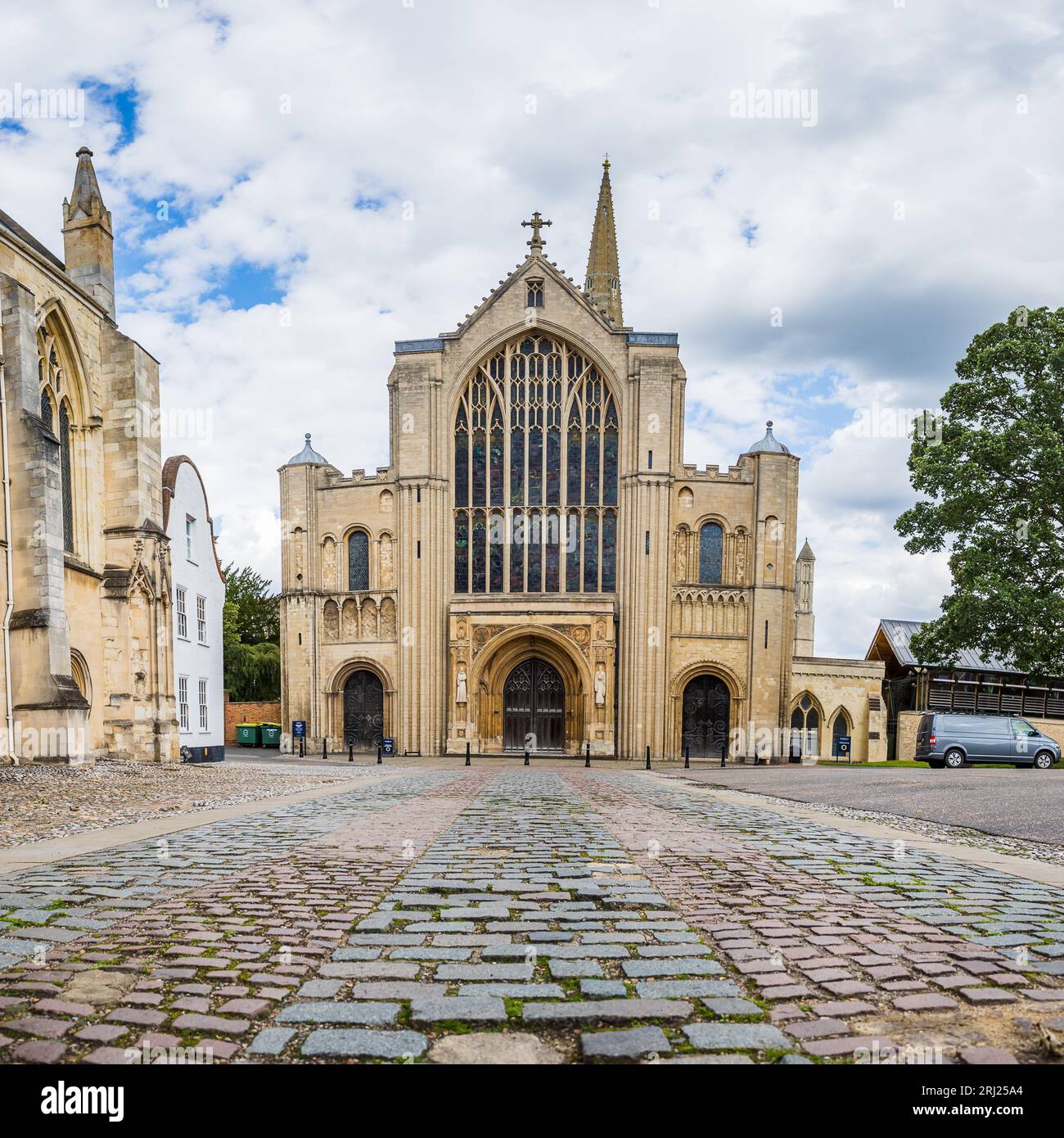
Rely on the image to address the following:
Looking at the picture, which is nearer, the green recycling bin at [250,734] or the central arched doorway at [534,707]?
the central arched doorway at [534,707]

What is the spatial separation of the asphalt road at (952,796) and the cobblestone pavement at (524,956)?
3381 mm

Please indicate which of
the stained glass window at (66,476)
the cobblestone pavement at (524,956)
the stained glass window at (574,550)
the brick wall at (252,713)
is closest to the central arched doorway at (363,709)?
the stained glass window at (574,550)

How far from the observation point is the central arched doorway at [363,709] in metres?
37.6

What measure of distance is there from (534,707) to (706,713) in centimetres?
691

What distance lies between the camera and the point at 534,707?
37.5 m

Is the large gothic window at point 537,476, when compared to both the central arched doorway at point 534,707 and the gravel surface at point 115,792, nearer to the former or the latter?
the central arched doorway at point 534,707

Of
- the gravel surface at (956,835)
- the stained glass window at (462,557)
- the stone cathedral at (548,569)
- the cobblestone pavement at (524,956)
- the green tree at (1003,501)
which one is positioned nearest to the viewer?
the cobblestone pavement at (524,956)

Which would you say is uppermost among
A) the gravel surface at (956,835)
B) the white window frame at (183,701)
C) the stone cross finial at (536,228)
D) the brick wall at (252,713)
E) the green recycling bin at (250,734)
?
the stone cross finial at (536,228)

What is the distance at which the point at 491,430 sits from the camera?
124ft

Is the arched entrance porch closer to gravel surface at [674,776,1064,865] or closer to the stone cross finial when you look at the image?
the stone cross finial

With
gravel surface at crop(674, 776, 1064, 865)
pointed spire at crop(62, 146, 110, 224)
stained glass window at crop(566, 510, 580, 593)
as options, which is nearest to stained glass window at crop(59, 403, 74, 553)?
pointed spire at crop(62, 146, 110, 224)

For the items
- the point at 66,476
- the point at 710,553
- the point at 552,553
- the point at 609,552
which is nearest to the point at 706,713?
the point at 710,553

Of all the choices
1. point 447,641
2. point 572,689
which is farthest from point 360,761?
point 572,689

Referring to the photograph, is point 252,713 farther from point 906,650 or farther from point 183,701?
point 906,650
